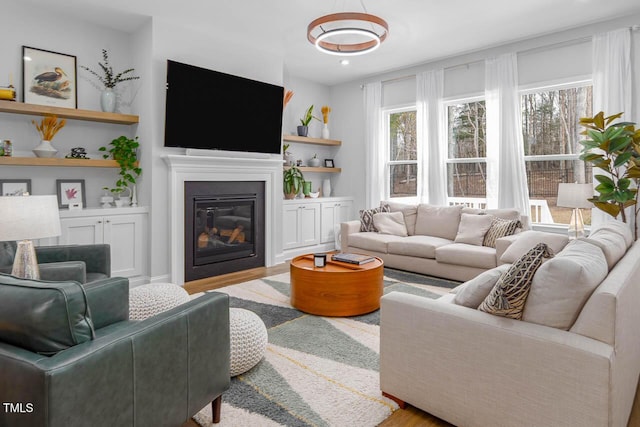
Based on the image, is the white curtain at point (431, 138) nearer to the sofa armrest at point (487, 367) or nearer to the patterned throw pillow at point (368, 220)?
the patterned throw pillow at point (368, 220)

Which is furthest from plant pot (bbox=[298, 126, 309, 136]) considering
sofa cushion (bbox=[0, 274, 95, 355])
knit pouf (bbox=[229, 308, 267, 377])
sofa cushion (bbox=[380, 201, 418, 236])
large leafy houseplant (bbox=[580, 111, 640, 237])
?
sofa cushion (bbox=[0, 274, 95, 355])

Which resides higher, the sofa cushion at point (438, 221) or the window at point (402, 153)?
the window at point (402, 153)

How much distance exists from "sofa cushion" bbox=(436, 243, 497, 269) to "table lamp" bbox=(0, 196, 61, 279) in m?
3.58

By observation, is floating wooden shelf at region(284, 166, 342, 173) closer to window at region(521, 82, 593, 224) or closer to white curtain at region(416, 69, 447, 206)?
white curtain at region(416, 69, 447, 206)

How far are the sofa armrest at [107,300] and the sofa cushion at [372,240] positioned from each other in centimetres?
350

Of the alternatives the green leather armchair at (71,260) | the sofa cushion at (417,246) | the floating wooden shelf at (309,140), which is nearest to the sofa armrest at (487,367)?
the green leather armchair at (71,260)

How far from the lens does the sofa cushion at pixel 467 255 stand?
4004 millimetres

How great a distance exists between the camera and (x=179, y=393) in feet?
4.90

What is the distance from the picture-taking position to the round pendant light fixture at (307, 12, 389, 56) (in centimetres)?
Answer: 322

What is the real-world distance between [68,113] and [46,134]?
29 cm

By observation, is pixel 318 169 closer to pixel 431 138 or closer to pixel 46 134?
pixel 431 138

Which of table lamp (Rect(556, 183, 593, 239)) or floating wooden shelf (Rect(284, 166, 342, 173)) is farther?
floating wooden shelf (Rect(284, 166, 342, 173))

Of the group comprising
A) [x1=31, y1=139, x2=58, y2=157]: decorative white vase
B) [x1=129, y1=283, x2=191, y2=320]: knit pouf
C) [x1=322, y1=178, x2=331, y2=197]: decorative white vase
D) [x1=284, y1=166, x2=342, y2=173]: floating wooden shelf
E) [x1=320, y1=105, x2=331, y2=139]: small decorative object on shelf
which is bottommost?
[x1=129, y1=283, x2=191, y2=320]: knit pouf

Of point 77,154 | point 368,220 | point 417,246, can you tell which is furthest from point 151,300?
point 368,220
